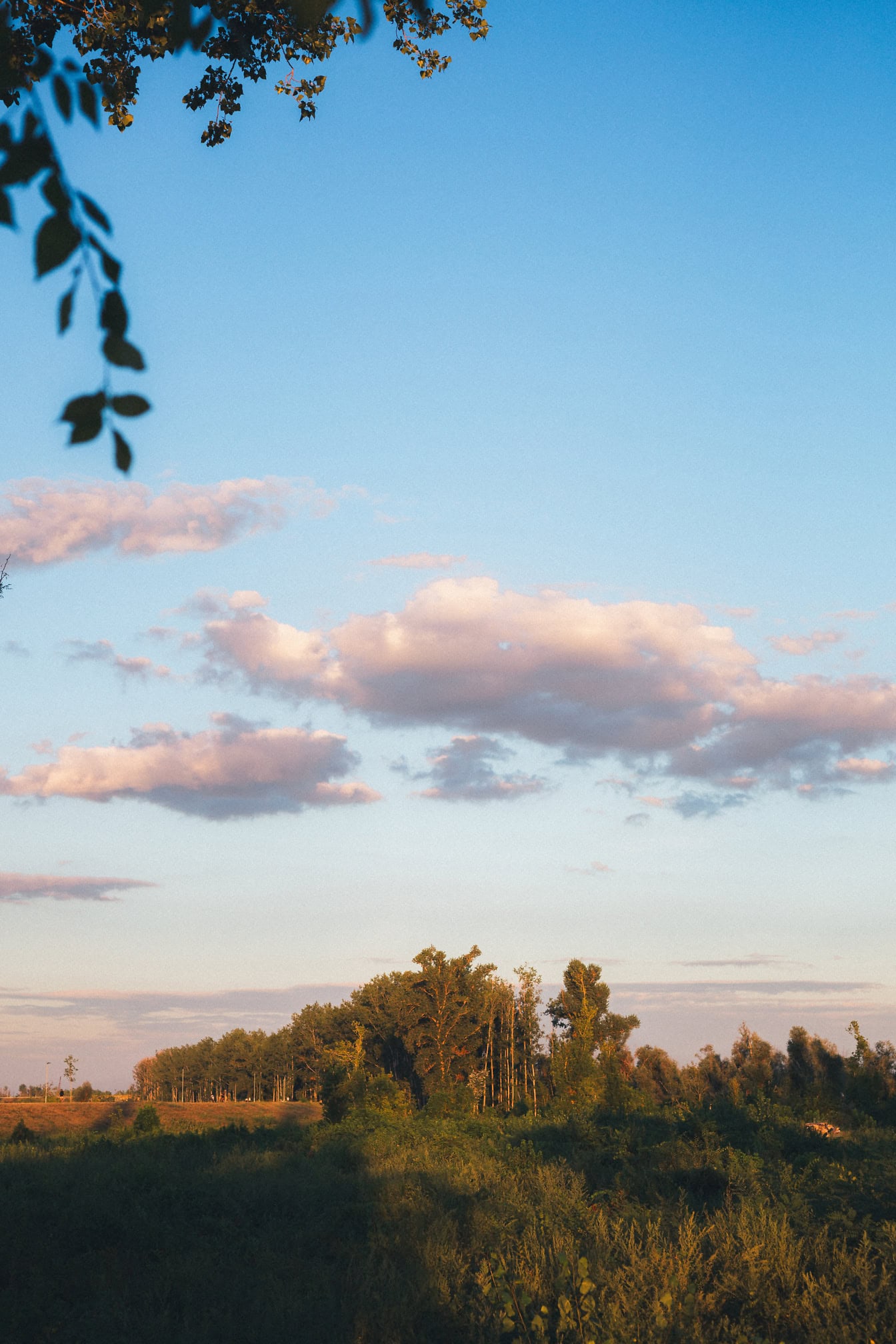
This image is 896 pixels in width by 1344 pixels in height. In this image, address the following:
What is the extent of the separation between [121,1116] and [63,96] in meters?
63.8

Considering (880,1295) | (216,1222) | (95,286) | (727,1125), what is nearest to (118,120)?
(95,286)

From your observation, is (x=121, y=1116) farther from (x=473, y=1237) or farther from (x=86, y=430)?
(x=86, y=430)

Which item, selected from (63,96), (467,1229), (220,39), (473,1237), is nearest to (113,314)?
(63,96)

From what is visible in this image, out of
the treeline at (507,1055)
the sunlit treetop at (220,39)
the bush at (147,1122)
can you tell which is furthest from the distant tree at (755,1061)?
the sunlit treetop at (220,39)

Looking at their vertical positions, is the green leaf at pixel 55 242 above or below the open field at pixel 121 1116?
above

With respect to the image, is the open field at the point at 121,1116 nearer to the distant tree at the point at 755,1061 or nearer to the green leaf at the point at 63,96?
the distant tree at the point at 755,1061

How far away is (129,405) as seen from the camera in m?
2.41

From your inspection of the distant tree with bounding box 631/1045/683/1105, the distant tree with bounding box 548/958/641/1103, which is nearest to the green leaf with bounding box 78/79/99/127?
the distant tree with bounding box 548/958/641/1103

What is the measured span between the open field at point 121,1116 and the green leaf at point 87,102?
45537 millimetres

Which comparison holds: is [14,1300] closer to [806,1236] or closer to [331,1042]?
[806,1236]

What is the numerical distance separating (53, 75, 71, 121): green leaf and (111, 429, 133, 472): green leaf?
92 centimetres

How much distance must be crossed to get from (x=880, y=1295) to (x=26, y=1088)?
147m

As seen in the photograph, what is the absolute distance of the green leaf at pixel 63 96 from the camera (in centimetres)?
268

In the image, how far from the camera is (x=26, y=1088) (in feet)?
442
